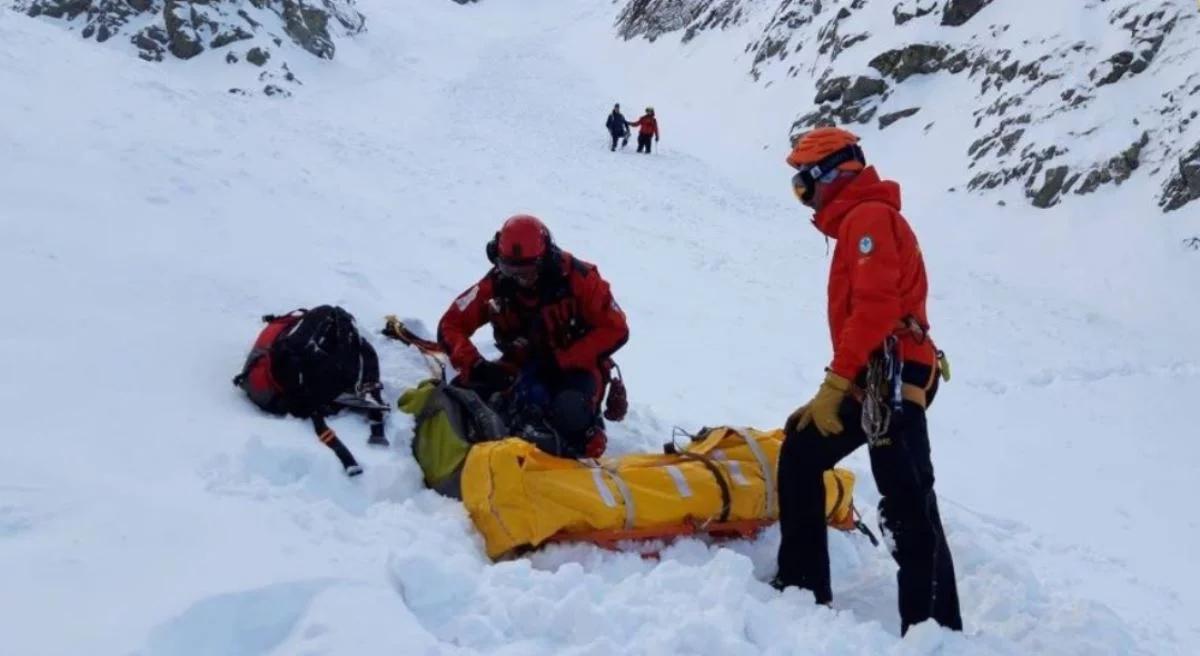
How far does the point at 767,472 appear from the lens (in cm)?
446

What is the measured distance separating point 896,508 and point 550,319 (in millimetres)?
2297

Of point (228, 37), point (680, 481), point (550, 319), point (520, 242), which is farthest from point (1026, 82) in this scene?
point (228, 37)

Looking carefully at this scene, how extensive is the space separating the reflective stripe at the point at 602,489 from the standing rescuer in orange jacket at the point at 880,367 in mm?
800

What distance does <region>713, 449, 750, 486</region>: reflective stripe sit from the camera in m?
4.38

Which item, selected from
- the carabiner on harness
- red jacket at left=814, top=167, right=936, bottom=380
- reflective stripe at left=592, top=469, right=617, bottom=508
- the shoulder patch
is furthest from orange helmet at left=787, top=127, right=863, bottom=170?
the shoulder patch

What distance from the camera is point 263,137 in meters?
11.7

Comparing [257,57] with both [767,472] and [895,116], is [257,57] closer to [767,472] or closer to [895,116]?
[895,116]

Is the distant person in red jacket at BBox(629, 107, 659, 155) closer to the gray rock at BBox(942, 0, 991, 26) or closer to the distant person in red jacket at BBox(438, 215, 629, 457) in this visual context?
the gray rock at BBox(942, 0, 991, 26)

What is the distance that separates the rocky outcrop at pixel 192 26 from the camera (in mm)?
24250

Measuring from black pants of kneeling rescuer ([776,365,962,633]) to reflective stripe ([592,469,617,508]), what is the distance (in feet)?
2.36

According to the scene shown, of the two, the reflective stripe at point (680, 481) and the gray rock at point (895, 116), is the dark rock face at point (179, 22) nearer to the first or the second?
the gray rock at point (895, 116)

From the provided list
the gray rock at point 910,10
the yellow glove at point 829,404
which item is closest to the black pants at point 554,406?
the yellow glove at point 829,404

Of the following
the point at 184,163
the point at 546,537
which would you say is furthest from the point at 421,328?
the point at 184,163

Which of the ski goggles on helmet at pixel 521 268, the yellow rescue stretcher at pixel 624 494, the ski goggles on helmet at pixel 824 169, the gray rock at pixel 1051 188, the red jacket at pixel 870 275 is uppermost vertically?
the ski goggles on helmet at pixel 824 169
